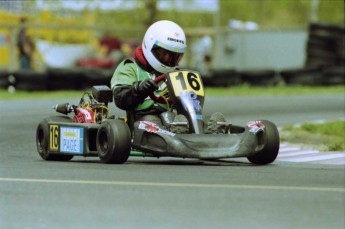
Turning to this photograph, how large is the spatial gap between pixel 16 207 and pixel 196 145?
232 centimetres

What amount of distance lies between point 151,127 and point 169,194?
1940 millimetres

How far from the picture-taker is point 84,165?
8469 millimetres

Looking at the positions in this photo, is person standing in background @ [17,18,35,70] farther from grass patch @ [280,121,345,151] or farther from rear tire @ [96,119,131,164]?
rear tire @ [96,119,131,164]

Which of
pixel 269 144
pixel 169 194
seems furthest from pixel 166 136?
pixel 169 194

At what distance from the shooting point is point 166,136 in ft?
26.9

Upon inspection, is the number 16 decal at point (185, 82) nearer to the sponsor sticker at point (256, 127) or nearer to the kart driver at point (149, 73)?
the kart driver at point (149, 73)

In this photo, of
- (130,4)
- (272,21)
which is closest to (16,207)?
(130,4)

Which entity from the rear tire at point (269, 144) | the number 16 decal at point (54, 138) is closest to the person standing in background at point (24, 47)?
the number 16 decal at point (54, 138)

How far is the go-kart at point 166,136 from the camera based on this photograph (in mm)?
8133

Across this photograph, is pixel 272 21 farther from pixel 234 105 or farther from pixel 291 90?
pixel 234 105

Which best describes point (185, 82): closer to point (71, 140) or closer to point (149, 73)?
point (149, 73)

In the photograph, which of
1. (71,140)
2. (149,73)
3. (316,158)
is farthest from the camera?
(316,158)

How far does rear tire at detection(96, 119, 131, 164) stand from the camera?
819 centimetres

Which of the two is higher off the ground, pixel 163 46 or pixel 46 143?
pixel 163 46
